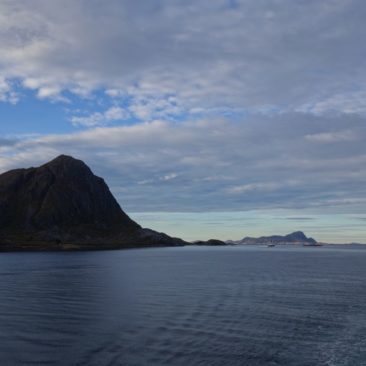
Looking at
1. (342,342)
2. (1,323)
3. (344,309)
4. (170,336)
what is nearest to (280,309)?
(344,309)

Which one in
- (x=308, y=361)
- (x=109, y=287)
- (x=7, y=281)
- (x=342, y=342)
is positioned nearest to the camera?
(x=308, y=361)

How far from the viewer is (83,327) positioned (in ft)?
144

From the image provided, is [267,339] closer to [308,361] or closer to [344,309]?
[308,361]

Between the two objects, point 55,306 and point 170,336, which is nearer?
point 170,336

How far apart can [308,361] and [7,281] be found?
2794 inches

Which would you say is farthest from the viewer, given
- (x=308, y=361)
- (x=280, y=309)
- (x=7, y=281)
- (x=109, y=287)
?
(x=7, y=281)

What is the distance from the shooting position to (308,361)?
33594 mm

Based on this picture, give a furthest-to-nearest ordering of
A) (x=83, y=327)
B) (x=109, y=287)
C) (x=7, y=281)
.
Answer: (x=7, y=281) → (x=109, y=287) → (x=83, y=327)

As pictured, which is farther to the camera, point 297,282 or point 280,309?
point 297,282

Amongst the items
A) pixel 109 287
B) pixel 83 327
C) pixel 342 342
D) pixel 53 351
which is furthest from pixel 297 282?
pixel 53 351

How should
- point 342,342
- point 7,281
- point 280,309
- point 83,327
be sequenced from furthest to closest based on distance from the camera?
point 7,281 < point 280,309 < point 83,327 < point 342,342

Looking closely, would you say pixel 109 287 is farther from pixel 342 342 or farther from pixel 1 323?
pixel 342 342

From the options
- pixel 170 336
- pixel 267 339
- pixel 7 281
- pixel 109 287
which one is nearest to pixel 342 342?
pixel 267 339

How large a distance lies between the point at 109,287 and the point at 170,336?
39565 mm
